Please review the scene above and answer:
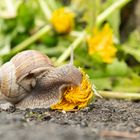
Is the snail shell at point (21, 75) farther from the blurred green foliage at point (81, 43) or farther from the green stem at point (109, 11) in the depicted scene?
the green stem at point (109, 11)

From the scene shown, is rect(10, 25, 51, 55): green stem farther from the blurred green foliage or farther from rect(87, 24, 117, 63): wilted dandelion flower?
rect(87, 24, 117, 63): wilted dandelion flower

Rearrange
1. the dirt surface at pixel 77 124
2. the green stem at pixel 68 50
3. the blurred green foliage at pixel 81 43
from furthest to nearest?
the green stem at pixel 68 50 → the blurred green foliage at pixel 81 43 → the dirt surface at pixel 77 124

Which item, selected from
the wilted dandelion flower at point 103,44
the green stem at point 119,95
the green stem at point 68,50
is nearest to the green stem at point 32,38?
the green stem at point 68,50

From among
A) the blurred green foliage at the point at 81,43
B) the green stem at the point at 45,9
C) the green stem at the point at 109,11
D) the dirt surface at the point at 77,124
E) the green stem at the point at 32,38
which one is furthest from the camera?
the green stem at the point at 45,9

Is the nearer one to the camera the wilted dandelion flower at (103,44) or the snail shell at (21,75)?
the snail shell at (21,75)

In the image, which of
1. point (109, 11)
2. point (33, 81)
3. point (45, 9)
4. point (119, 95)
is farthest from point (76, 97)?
point (45, 9)

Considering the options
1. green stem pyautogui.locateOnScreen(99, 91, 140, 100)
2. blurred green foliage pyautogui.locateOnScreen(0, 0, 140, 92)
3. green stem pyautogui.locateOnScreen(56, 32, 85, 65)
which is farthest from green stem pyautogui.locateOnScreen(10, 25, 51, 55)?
green stem pyautogui.locateOnScreen(99, 91, 140, 100)
